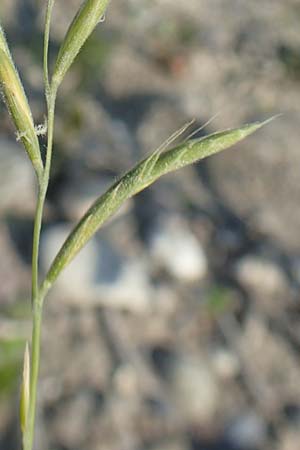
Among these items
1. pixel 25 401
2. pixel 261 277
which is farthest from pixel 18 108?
pixel 261 277

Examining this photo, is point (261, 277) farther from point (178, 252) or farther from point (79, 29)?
point (79, 29)

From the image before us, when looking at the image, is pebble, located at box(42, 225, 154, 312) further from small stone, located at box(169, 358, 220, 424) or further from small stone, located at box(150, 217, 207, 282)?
small stone, located at box(169, 358, 220, 424)

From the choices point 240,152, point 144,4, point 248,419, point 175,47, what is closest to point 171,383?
point 248,419

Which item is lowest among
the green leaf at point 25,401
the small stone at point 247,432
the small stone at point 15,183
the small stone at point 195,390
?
the small stone at point 247,432

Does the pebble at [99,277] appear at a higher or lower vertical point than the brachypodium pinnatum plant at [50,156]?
higher

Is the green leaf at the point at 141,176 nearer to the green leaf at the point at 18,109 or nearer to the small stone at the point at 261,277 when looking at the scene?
the green leaf at the point at 18,109

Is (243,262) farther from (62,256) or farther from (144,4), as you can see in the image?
(62,256)

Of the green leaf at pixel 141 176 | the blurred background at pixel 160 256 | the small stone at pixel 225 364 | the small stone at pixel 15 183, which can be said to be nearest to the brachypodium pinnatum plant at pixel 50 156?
the green leaf at pixel 141 176
